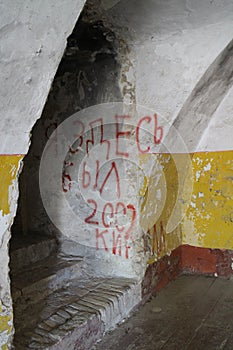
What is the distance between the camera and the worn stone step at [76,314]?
2006 millimetres

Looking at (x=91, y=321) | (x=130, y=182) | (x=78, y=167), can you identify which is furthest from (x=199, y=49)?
(x=91, y=321)

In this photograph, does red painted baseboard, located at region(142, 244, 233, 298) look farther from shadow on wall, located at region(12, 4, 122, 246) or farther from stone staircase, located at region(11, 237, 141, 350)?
shadow on wall, located at region(12, 4, 122, 246)

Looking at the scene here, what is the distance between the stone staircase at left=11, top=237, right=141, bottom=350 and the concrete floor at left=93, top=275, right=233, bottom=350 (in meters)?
0.13

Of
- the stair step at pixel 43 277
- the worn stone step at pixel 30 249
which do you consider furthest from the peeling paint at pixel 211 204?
the worn stone step at pixel 30 249

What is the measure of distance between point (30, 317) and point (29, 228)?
3.72 feet

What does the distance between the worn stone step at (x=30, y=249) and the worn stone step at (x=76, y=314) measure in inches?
15.2

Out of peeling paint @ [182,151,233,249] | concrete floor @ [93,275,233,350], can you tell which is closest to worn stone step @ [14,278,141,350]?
concrete floor @ [93,275,233,350]

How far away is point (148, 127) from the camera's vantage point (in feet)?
8.63

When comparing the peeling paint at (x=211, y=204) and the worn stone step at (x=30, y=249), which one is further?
the peeling paint at (x=211, y=204)

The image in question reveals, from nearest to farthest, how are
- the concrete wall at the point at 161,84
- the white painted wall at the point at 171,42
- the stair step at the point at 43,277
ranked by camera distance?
1. the concrete wall at the point at 161,84
2. the white painted wall at the point at 171,42
3. the stair step at the point at 43,277

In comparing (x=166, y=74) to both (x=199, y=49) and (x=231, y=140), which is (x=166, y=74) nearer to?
(x=199, y=49)

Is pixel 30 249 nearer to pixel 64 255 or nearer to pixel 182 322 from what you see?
pixel 64 255

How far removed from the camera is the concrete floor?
2270 mm

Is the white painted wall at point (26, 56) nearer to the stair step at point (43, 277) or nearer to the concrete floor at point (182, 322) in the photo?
the stair step at point (43, 277)
